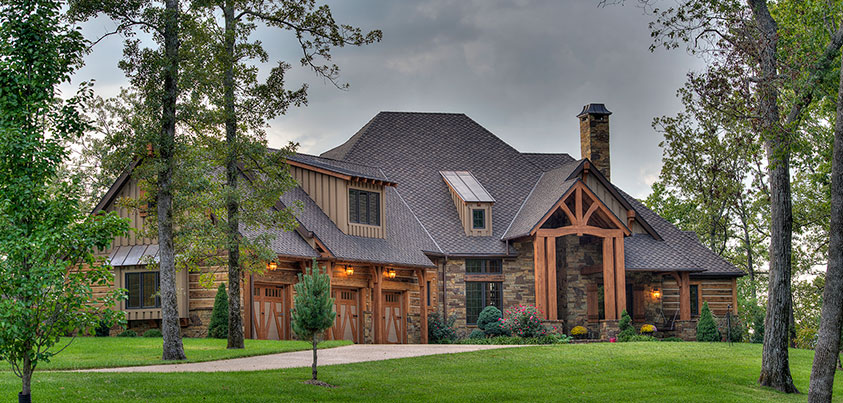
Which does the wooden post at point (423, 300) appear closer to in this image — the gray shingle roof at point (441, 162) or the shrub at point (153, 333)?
the gray shingle roof at point (441, 162)

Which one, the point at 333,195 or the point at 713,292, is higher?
the point at 333,195

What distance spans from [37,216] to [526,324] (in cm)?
2029

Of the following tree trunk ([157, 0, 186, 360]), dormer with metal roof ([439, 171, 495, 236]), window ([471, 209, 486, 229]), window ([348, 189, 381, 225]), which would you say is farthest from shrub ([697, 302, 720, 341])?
tree trunk ([157, 0, 186, 360])

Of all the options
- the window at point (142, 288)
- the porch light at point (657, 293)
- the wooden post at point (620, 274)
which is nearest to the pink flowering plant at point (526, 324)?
the wooden post at point (620, 274)

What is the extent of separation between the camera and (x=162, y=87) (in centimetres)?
1897

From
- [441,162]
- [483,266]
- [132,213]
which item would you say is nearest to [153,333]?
[132,213]

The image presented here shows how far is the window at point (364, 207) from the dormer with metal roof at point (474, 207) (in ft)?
14.6

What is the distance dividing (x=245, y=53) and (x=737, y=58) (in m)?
11.5

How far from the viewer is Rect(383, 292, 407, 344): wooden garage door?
29406 mm

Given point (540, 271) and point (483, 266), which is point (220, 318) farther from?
point (540, 271)

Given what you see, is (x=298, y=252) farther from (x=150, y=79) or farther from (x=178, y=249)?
(x=150, y=79)

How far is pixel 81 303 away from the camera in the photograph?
10.7 metres

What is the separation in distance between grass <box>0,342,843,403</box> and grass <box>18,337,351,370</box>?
201 cm

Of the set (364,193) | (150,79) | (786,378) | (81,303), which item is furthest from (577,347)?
(81,303)
